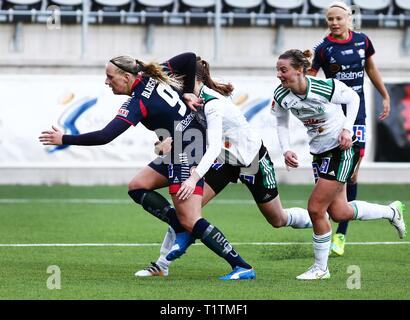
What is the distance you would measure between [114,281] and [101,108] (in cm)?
961

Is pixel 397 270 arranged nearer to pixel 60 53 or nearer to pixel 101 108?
pixel 101 108

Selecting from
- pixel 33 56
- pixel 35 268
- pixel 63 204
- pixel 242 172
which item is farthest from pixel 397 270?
pixel 33 56

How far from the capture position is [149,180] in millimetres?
8219

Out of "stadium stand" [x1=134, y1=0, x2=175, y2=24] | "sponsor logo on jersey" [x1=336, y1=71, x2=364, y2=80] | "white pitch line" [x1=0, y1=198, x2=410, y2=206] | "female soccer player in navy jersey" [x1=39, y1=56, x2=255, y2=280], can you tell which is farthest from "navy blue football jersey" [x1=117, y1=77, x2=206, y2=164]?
"stadium stand" [x1=134, y1=0, x2=175, y2=24]

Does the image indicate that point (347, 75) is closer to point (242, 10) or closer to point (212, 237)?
point (212, 237)

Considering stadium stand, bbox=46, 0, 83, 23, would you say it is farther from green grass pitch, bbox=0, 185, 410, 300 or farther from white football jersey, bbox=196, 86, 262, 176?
white football jersey, bbox=196, 86, 262, 176

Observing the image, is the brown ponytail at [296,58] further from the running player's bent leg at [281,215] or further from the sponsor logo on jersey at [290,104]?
the running player's bent leg at [281,215]

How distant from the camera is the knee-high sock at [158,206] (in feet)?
26.7

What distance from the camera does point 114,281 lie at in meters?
7.78

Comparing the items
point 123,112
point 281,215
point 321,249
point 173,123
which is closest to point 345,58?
point 281,215

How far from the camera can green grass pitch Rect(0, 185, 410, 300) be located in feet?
23.8

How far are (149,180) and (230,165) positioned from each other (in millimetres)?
678

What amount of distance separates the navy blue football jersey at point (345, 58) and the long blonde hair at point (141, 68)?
2.31m

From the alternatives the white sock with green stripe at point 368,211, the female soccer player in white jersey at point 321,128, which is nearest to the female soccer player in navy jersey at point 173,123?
the female soccer player in white jersey at point 321,128
